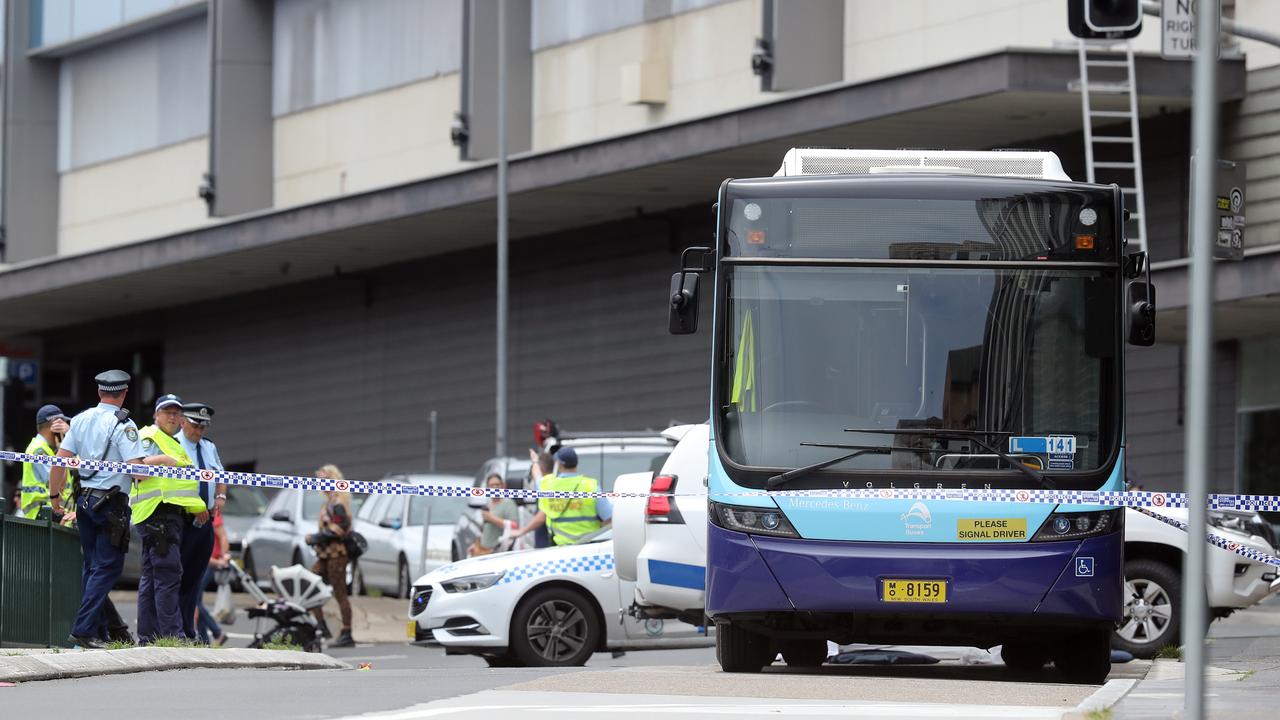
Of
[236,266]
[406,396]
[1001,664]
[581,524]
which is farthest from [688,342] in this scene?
[1001,664]

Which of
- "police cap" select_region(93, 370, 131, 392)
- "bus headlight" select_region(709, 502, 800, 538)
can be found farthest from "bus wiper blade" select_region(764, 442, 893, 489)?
"police cap" select_region(93, 370, 131, 392)

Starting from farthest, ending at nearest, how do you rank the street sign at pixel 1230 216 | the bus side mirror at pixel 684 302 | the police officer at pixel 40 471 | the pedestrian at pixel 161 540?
the police officer at pixel 40 471, the street sign at pixel 1230 216, the pedestrian at pixel 161 540, the bus side mirror at pixel 684 302

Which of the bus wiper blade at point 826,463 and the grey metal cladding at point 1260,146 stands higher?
the grey metal cladding at point 1260,146

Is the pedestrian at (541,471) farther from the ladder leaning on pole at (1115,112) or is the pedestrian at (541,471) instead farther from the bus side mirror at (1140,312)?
the bus side mirror at (1140,312)

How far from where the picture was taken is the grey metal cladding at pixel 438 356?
1391 inches

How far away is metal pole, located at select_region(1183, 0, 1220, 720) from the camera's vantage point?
685 cm

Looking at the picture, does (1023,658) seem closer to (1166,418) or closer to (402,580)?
(402,580)

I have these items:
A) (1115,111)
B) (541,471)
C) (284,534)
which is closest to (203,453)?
(541,471)

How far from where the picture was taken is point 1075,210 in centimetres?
1284

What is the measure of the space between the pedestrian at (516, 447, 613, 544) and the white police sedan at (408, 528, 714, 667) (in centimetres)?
110

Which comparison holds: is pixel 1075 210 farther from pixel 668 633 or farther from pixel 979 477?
pixel 668 633

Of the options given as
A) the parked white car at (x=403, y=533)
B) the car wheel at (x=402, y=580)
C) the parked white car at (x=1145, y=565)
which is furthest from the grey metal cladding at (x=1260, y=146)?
the car wheel at (x=402, y=580)

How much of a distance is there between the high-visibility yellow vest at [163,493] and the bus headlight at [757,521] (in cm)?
463

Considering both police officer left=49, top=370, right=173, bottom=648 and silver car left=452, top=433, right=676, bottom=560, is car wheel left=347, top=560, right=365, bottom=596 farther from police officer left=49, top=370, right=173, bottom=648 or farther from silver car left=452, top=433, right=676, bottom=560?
police officer left=49, top=370, right=173, bottom=648
